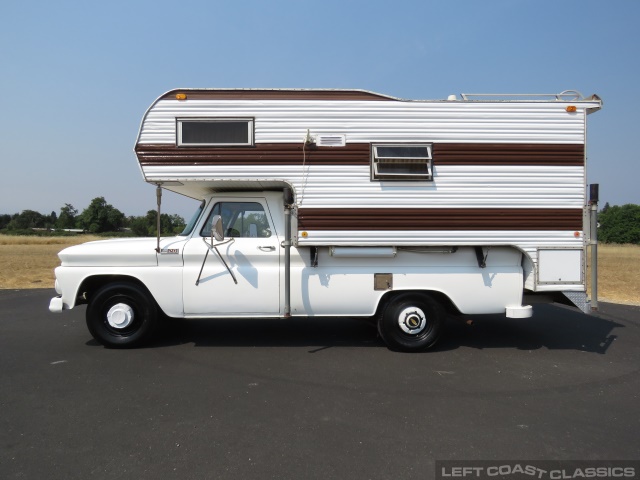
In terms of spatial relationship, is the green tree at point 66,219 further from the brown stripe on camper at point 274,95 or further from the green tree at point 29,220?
the brown stripe on camper at point 274,95

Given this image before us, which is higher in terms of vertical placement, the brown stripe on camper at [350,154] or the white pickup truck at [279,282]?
the brown stripe on camper at [350,154]

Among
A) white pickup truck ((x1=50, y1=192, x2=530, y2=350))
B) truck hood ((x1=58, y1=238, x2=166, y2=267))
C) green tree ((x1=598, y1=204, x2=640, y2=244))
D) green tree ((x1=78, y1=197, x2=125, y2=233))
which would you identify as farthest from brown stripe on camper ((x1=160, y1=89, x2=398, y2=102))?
green tree ((x1=598, y1=204, x2=640, y2=244))

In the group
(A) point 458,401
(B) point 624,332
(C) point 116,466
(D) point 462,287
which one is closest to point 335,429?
(A) point 458,401

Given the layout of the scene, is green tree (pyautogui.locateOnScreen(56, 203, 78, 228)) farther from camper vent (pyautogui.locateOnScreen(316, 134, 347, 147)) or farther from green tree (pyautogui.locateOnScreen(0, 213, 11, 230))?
camper vent (pyautogui.locateOnScreen(316, 134, 347, 147))

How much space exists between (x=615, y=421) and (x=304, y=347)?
10.9 ft

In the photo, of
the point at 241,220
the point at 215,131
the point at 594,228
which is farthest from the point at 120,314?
the point at 594,228

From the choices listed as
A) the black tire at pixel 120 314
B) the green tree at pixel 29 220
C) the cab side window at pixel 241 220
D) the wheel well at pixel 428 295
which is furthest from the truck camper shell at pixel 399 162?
the green tree at pixel 29 220

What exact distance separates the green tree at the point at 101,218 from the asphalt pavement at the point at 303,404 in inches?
3152

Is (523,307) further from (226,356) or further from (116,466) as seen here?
(116,466)

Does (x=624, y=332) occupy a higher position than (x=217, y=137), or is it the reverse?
(x=217, y=137)

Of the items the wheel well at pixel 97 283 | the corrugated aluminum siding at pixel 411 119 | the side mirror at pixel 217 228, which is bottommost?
the wheel well at pixel 97 283

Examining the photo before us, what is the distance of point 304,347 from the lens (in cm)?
550

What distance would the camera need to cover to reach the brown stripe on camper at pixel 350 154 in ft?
16.6

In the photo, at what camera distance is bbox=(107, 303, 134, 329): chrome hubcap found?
17.3ft
